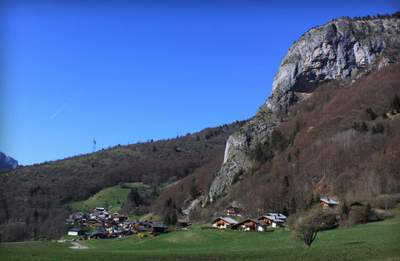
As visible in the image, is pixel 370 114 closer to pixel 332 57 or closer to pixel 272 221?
pixel 272 221

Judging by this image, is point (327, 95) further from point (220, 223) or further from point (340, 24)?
point (220, 223)

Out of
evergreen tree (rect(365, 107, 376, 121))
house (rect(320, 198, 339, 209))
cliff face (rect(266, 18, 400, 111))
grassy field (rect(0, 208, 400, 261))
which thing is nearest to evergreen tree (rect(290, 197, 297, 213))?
house (rect(320, 198, 339, 209))

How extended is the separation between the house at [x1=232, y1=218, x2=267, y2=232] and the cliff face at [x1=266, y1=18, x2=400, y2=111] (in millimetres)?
87843

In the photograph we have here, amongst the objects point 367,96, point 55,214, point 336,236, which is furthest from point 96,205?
point 336,236

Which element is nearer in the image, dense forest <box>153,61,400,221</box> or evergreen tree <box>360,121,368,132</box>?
dense forest <box>153,61,400,221</box>

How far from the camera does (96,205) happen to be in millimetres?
167375

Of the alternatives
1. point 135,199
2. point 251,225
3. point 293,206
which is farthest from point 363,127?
point 135,199

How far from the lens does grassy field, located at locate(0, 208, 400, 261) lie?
3189 cm

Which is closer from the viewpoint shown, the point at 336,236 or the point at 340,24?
the point at 336,236

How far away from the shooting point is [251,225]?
227 ft

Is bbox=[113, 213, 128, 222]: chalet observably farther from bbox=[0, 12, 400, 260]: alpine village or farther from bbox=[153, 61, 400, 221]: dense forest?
bbox=[153, 61, 400, 221]: dense forest

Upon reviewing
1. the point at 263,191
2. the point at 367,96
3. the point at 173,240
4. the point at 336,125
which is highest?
the point at 367,96

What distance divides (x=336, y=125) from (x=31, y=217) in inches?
4599

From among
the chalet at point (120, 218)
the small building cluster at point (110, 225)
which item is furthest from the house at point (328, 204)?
the chalet at point (120, 218)
